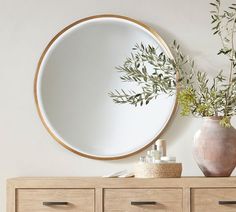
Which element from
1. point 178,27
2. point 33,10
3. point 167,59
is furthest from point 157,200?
point 33,10

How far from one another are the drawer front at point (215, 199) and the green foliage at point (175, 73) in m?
0.42

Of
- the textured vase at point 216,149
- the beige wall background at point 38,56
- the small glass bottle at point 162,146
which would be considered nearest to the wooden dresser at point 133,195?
the textured vase at point 216,149

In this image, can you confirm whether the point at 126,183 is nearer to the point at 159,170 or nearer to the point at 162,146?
the point at 159,170

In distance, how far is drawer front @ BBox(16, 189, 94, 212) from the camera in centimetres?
266

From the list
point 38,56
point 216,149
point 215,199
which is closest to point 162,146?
point 216,149

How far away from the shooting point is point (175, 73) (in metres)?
2.99

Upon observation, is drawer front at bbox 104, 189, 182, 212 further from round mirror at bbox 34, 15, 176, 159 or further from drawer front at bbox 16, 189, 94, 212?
round mirror at bbox 34, 15, 176, 159

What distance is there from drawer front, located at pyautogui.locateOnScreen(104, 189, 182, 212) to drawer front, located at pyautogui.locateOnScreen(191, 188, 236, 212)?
0.09 meters

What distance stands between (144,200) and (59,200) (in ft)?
1.26

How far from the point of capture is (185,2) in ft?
10.2

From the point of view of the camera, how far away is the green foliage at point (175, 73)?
2955 millimetres

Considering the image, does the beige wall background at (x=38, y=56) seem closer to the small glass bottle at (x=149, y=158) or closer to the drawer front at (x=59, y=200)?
the small glass bottle at (x=149, y=158)

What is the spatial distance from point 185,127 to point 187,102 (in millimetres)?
287

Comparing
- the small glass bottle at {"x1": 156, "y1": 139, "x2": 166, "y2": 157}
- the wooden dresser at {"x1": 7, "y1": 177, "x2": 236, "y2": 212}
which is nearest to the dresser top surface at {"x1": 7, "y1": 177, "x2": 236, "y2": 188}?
the wooden dresser at {"x1": 7, "y1": 177, "x2": 236, "y2": 212}
